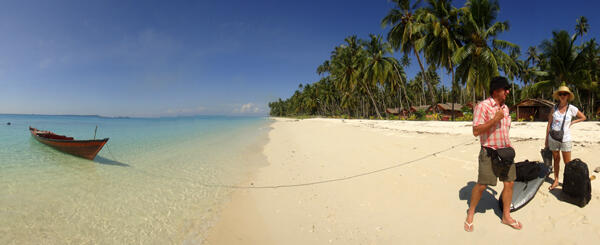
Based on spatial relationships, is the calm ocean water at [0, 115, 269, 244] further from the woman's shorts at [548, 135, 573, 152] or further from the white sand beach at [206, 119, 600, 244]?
the woman's shorts at [548, 135, 573, 152]

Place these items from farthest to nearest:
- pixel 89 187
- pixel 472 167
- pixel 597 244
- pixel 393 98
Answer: pixel 393 98, pixel 89 187, pixel 472 167, pixel 597 244

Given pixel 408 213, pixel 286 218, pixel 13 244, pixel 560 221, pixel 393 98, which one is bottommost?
pixel 13 244

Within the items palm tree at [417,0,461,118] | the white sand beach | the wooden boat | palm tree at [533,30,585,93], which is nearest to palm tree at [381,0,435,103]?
palm tree at [417,0,461,118]

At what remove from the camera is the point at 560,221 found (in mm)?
2191

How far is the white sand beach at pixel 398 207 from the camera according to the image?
2240mm

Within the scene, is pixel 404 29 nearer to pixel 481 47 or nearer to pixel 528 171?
pixel 481 47

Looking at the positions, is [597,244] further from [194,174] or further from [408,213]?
[194,174]

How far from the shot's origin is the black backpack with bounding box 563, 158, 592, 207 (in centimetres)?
226

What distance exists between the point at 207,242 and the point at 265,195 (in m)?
1.48

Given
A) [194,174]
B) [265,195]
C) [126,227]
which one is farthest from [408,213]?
[194,174]

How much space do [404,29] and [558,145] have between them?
18.7 meters

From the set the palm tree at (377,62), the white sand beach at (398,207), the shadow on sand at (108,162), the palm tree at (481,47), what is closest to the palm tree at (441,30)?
the palm tree at (481,47)

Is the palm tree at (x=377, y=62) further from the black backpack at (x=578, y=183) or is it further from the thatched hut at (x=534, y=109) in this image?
the black backpack at (x=578, y=183)

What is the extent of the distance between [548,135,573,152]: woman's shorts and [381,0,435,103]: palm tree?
16287mm
